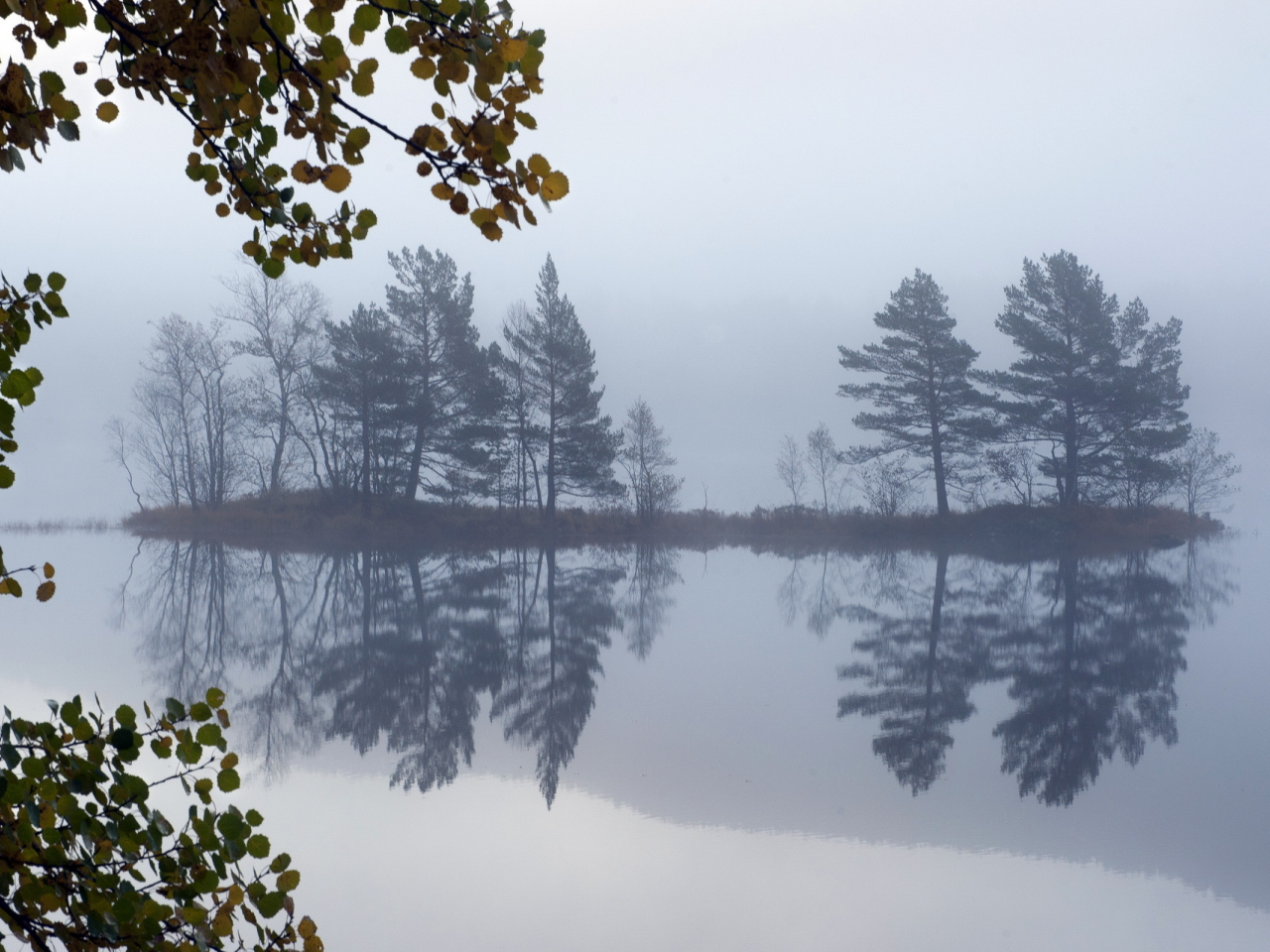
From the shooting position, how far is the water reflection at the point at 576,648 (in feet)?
20.2

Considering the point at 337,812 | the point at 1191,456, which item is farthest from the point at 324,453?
the point at 1191,456

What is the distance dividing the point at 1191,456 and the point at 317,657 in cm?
2728

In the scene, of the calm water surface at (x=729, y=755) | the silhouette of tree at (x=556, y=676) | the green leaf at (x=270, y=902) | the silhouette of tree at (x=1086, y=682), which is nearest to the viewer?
the green leaf at (x=270, y=902)

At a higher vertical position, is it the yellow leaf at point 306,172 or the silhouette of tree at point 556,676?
the yellow leaf at point 306,172

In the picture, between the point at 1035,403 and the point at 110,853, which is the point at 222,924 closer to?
the point at 110,853

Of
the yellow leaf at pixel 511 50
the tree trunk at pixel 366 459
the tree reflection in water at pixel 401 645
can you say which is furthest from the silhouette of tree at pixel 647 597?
the tree trunk at pixel 366 459

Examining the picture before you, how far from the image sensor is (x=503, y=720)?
6539 mm

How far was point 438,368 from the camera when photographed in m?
24.4

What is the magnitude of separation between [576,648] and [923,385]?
19056 mm

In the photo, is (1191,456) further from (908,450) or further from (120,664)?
(120,664)

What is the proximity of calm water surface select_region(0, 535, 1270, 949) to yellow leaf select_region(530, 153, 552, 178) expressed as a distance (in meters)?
3.22

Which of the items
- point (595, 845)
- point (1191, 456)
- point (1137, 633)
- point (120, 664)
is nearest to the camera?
point (595, 845)

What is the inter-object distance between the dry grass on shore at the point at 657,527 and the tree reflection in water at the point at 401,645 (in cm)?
617

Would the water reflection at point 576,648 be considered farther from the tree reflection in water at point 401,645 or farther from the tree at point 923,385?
the tree at point 923,385
